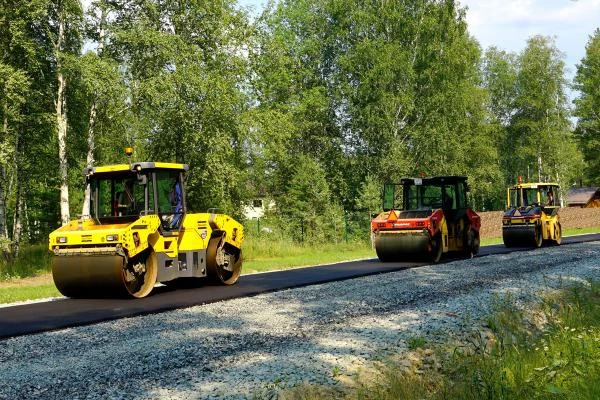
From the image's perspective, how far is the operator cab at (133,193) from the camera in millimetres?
A: 11984

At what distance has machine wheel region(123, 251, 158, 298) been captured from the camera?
37.0ft

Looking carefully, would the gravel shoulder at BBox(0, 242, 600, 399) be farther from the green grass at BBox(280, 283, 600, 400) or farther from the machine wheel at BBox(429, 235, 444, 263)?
the machine wheel at BBox(429, 235, 444, 263)

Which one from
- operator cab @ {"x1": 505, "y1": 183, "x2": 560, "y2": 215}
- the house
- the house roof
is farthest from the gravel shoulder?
the house roof

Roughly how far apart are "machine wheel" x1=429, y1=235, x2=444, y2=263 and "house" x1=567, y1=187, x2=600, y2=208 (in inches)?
2297

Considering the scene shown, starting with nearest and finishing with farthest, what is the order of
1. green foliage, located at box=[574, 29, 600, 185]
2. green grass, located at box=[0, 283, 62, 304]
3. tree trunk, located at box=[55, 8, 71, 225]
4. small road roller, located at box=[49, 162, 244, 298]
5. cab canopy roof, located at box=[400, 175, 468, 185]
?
small road roller, located at box=[49, 162, 244, 298] → green grass, located at box=[0, 283, 62, 304] → cab canopy roof, located at box=[400, 175, 468, 185] → tree trunk, located at box=[55, 8, 71, 225] → green foliage, located at box=[574, 29, 600, 185]

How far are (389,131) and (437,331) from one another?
1166 inches

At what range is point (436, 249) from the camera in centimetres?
1783

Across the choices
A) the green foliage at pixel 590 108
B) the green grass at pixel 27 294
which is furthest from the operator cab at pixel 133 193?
the green foliage at pixel 590 108

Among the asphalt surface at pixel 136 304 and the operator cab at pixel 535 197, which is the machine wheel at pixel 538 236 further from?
the asphalt surface at pixel 136 304

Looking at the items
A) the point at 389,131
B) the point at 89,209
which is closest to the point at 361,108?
the point at 389,131

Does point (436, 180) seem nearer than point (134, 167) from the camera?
No

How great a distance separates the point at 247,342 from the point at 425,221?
426 inches

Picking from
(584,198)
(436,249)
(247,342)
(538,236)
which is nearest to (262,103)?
(538,236)

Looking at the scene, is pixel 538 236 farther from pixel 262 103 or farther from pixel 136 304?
pixel 262 103
